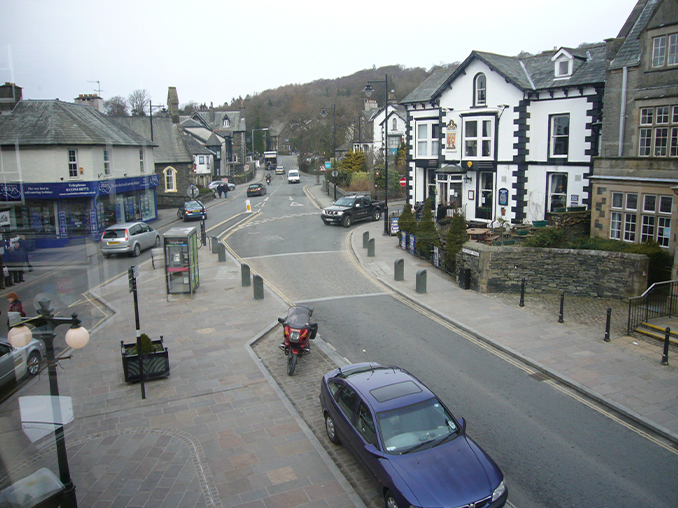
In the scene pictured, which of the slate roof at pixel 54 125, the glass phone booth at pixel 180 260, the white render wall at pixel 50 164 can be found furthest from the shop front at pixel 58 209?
the glass phone booth at pixel 180 260

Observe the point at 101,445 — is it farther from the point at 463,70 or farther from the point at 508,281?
the point at 463,70

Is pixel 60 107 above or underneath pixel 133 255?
above

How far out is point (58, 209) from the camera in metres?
12.1

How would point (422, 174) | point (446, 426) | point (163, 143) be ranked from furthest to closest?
1. point (163, 143)
2. point (422, 174)
3. point (446, 426)

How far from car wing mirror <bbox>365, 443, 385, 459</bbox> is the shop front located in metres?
7.46

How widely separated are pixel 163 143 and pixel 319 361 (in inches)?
1638

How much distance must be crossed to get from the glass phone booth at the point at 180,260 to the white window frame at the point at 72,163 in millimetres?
3954

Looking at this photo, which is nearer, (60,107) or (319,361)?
(319,361)

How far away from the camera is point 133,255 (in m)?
24.4

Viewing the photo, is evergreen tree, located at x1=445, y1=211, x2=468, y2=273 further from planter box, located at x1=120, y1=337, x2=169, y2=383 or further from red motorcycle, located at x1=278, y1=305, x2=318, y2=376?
planter box, located at x1=120, y1=337, x2=169, y2=383

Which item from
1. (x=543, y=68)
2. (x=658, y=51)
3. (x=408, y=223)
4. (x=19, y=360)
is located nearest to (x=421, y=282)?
(x=408, y=223)

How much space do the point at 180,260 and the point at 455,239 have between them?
10.6 m

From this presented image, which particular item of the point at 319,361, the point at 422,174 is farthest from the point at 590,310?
the point at 422,174

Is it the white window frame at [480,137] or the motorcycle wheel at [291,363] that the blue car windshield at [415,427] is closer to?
the motorcycle wheel at [291,363]
